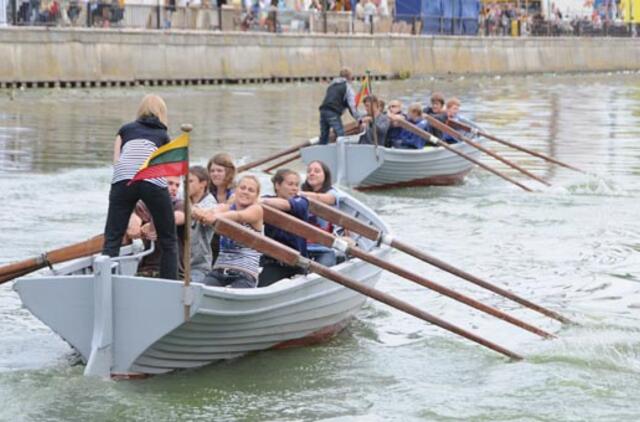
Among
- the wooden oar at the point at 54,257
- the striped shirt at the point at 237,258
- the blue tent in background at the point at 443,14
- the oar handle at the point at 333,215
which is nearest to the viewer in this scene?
the wooden oar at the point at 54,257

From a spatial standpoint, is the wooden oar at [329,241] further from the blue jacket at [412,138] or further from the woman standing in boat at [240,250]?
the blue jacket at [412,138]

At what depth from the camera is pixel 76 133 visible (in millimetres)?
29047

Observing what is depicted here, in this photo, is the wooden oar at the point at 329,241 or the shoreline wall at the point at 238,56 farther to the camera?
the shoreline wall at the point at 238,56

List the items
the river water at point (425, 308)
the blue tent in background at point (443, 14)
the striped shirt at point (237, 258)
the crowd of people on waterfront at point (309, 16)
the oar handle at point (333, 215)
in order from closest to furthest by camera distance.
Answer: the river water at point (425, 308), the striped shirt at point (237, 258), the oar handle at point (333, 215), the crowd of people on waterfront at point (309, 16), the blue tent in background at point (443, 14)

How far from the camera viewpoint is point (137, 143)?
10.7 metres

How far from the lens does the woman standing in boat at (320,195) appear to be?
1247 cm

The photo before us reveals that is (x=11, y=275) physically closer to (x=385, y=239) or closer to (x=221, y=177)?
(x=221, y=177)

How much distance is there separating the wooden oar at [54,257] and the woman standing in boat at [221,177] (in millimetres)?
1123

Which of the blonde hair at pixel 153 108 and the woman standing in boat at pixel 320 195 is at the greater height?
the blonde hair at pixel 153 108

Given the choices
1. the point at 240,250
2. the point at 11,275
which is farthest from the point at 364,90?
the point at 11,275

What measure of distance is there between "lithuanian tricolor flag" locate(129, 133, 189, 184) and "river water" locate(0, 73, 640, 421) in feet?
4.78

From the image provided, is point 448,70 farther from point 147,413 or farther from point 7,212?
point 147,413

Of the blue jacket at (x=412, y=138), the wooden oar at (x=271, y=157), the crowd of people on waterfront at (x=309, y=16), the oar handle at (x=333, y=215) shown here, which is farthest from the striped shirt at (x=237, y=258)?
the crowd of people on waterfront at (x=309, y=16)

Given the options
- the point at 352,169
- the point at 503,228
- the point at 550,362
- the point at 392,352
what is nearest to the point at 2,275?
the point at 392,352
